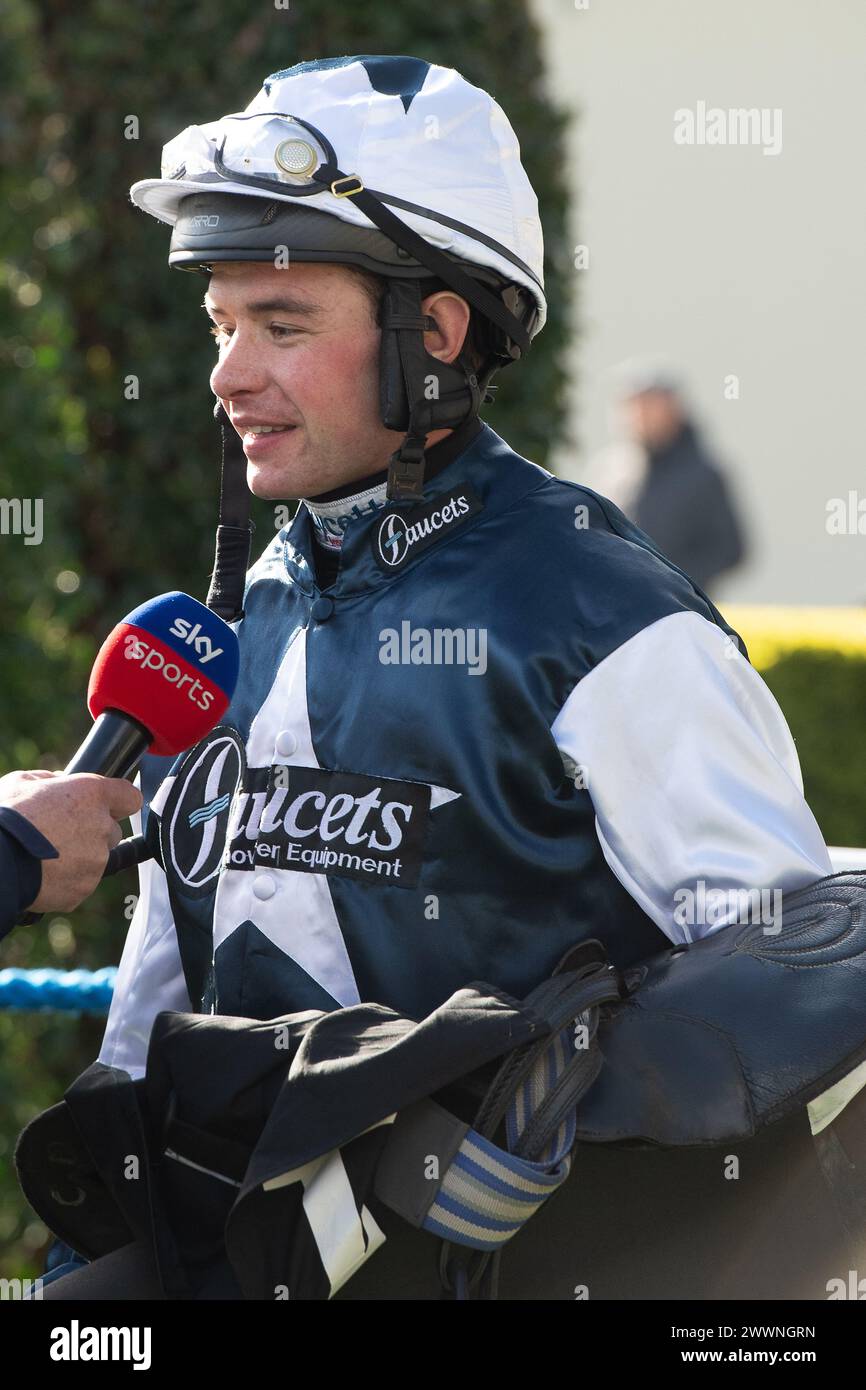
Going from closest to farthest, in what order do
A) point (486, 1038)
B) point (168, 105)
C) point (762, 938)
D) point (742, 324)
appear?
point (486, 1038) < point (762, 938) < point (168, 105) < point (742, 324)

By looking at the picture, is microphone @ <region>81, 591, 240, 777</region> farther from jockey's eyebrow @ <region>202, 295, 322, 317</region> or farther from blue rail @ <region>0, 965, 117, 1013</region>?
blue rail @ <region>0, 965, 117, 1013</region>

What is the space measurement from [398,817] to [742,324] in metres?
6.47

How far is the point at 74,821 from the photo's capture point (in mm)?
2211

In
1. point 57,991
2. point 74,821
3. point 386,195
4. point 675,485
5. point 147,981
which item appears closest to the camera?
point 74,821

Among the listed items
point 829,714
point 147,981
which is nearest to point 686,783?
point 147,981

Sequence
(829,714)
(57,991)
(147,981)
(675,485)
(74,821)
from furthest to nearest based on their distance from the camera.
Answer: (675,485)
(829,714)
(57,991)
(147,981)
(74,821)

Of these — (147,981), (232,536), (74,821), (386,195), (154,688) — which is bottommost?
(147,981)

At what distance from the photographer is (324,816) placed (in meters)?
2.38

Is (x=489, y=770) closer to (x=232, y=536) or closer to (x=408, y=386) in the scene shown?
(x=408, y=386)

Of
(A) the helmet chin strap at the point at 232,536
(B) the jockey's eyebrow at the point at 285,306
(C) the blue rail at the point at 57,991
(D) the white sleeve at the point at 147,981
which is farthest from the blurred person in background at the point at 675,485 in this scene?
(B) the jockey's eyebrow at the point at 285,306

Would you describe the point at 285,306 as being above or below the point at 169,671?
above

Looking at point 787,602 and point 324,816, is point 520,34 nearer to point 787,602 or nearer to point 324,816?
point 324,816

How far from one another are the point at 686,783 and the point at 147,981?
0.91m
